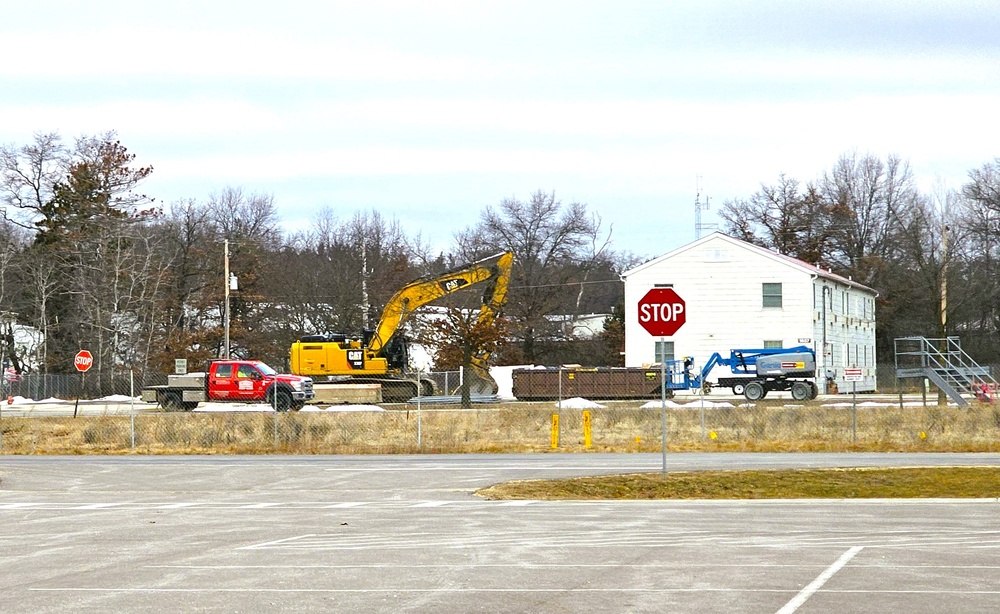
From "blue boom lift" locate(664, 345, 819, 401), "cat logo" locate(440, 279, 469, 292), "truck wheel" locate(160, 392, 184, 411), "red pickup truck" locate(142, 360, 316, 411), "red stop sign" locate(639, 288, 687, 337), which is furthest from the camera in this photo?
→ "blue boom lift" locate(664, 345, 819, 401)

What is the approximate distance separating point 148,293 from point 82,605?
68003 millimetres

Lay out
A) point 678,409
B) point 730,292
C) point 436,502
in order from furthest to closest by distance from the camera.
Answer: point 730,292
point 678,409
point 436,502

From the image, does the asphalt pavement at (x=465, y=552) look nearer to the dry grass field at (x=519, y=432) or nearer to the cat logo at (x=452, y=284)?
the dry grass field at (x=519, y=432)

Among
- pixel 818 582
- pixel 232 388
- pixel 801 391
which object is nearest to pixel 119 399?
pixel 232 388

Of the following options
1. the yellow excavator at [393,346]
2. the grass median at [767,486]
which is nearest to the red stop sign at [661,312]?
the grass median at [767,486]

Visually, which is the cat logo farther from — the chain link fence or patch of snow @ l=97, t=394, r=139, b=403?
the chain link fence

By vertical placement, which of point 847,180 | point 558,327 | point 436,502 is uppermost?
point 847,180

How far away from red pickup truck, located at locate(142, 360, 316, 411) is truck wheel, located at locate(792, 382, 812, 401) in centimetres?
2075

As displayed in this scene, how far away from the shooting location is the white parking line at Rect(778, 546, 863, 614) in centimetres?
942

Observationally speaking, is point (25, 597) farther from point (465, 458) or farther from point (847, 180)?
point (847, 180)

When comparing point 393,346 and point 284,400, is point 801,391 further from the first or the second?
point 284,400

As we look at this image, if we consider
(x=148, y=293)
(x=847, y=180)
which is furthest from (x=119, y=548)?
(x=847, y=180)

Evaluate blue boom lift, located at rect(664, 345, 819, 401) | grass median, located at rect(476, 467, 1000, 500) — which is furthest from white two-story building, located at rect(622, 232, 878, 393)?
grass median, located at rect(476, 467, 1000, 500)

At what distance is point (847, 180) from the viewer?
9262 centimetres
